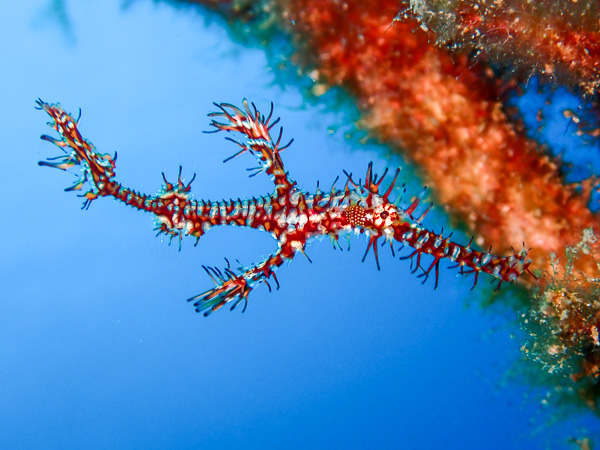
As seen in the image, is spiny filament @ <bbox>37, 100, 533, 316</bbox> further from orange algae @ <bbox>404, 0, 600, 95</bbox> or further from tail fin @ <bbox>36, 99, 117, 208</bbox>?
orange algae @ <bbox>404, 0, 600, 95</bbox>

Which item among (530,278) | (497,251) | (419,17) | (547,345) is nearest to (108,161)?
(419,17)

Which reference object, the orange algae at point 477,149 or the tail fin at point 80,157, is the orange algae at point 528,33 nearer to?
the orange algae at point 477,149

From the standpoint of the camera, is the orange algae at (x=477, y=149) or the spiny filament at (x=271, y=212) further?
the orange algae at (x=477, y=149)

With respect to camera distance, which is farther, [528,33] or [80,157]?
[80,157]

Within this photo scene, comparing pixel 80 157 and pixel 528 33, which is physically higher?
pixel 528 33

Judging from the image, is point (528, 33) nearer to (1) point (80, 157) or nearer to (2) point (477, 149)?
(2) point (477, 149)

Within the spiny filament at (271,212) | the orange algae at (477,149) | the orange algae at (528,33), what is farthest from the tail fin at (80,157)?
the orange algae at (528,33)

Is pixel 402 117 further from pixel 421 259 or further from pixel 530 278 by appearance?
pixel 530 278

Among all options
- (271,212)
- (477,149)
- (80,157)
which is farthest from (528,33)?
(80,157)
